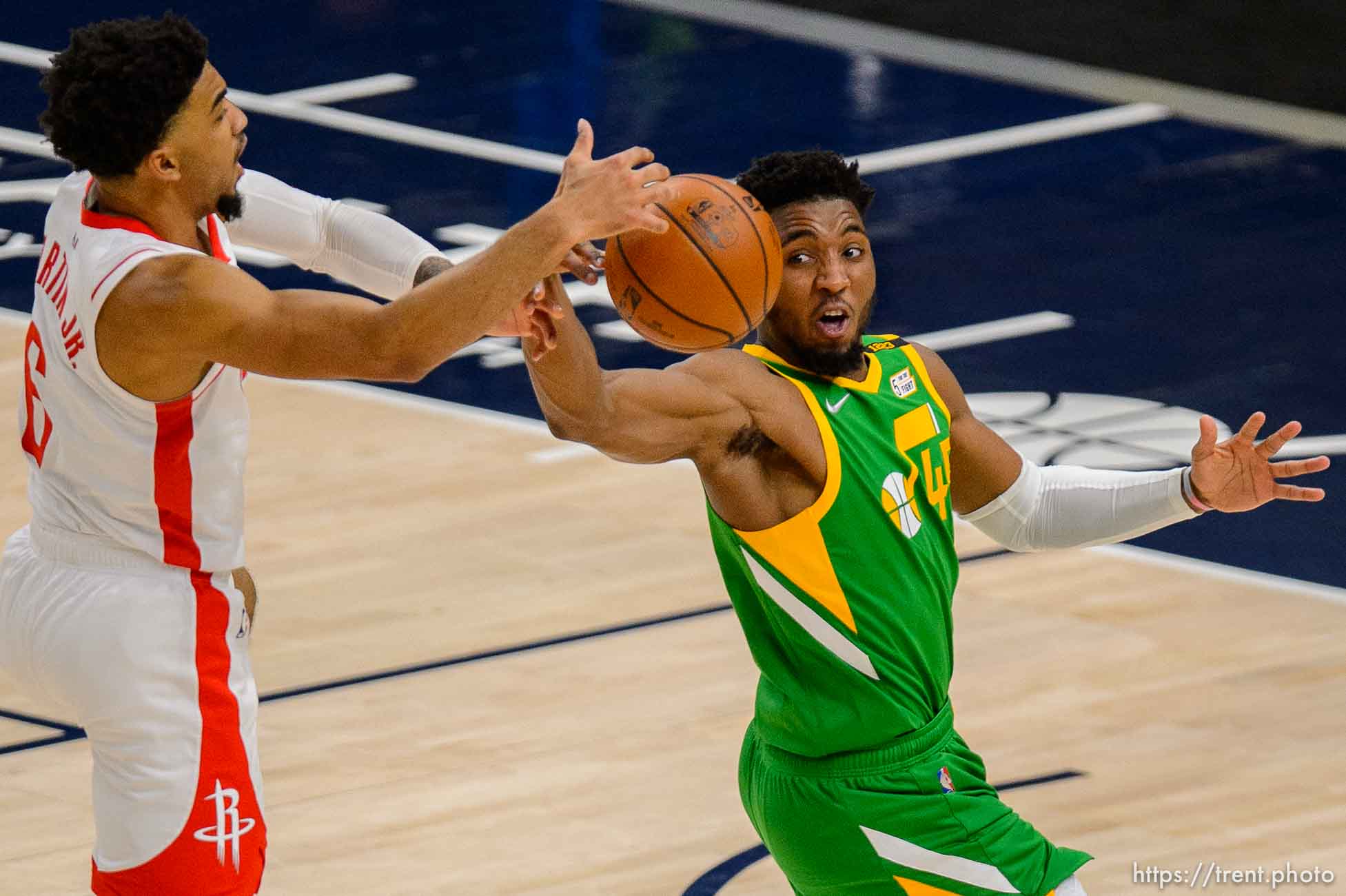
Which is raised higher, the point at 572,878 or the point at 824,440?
the point at 824,440

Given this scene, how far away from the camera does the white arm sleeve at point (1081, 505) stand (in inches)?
229

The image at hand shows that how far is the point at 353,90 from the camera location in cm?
1525

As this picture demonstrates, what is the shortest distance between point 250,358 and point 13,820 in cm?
308

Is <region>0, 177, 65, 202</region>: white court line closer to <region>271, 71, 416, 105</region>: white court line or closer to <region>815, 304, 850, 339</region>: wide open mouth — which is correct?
<region>271, 71, 416, 105</region>: white court line

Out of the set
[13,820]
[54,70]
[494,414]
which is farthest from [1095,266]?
[54,70]

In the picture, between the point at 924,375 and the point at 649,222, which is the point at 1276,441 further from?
the point at 649,222

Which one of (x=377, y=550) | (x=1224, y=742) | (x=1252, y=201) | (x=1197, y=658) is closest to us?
(x=1224, y=742)

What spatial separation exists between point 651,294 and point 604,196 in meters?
0.68

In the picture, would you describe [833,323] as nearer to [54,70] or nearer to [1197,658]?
[54,70]

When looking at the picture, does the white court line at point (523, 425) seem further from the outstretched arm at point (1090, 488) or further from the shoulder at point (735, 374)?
the shoulder at point (735, 374)

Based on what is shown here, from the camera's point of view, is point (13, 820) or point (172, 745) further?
point (13, 820)

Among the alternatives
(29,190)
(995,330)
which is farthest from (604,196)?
(29,190)

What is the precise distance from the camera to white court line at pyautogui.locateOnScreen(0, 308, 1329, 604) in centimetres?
902

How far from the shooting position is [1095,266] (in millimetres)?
12430
